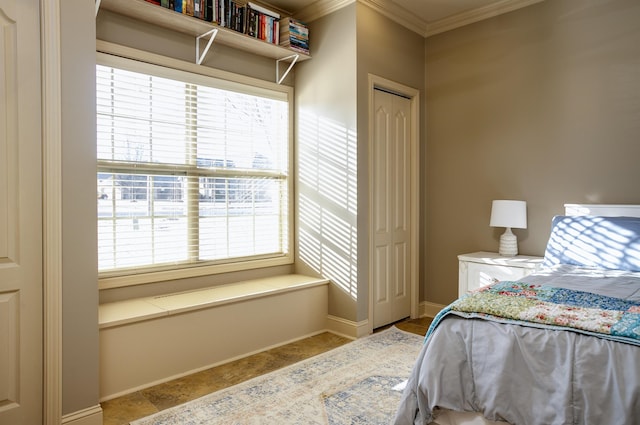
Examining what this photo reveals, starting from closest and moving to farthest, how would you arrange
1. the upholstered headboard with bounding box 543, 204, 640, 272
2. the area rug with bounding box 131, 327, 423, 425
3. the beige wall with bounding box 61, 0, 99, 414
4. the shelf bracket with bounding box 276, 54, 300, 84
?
the beige wall with bounding box 61, 0, 99, 414 < the area rug with bounding box 131, 327, 423, 425 < the upholstered headboard with bounding box 543, 204, 640, 272 < the shelf bracket with bounding box 276, 54, 300, 84

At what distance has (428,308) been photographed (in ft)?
14.2

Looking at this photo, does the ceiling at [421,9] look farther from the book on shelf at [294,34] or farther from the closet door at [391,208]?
the closet door at [391,208]

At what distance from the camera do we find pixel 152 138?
121 inches

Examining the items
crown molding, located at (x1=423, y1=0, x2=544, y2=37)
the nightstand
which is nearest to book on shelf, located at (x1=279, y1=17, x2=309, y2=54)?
crown molding, located at (x1=423, y1=0, x2=544, y2=37)

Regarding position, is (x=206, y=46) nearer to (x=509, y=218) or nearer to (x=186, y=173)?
(x=186, y=173)

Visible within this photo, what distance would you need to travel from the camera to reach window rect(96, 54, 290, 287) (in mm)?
2902

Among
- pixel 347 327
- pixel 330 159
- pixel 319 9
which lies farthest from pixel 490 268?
pixel 319 9

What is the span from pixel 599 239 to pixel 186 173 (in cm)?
290

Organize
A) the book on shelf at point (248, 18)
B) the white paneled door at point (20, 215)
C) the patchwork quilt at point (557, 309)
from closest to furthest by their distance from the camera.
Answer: the patchwork quilt at point (557, 309) → the white paneled door at point (20, 215) → the book on shelf at point (248, 18)

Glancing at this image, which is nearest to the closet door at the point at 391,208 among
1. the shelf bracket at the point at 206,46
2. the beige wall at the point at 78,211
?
the shelf bracket at the point at 206,46

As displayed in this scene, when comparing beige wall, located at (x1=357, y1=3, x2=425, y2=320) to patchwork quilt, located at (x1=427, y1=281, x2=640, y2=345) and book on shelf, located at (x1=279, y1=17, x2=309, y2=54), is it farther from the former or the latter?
patchwork quilt, located at (x1=427, y1=281, x2=640, y2=345)

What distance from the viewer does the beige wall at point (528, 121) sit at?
3227mm

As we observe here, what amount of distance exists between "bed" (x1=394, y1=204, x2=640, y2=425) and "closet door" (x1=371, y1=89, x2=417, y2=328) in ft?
5.54

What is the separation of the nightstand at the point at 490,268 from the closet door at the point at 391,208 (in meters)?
0.61
